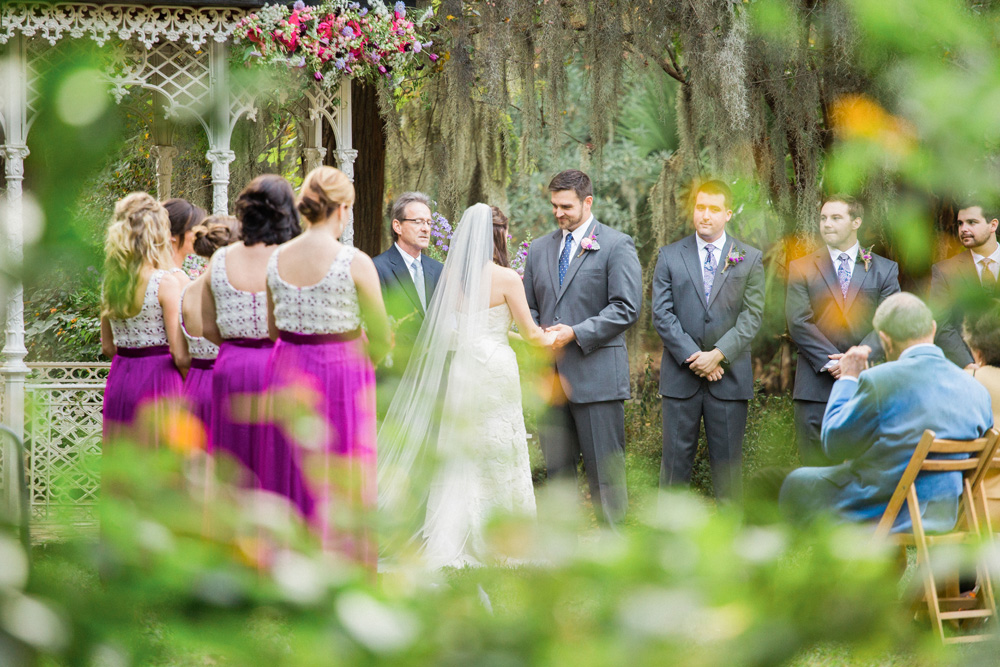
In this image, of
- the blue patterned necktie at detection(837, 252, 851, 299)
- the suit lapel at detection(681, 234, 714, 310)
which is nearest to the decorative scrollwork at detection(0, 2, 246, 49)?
the suit lapel at detection(681, 234, 714, 310)

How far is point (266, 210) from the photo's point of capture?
3.91 m

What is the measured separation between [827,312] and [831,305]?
5cm

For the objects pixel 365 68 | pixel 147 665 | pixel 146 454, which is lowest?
pixel 147 665

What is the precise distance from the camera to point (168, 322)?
4270 mm

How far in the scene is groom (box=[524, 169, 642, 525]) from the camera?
5.45 m

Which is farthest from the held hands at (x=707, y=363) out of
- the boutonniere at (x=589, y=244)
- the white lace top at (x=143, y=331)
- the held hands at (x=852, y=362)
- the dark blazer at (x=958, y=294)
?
the dark blazer at (x=958, y=294)

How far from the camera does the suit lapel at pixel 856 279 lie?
217 inches

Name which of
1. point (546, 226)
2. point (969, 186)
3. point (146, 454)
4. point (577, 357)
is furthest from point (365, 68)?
point (546, 226)

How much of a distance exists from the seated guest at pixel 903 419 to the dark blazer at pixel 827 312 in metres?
1.80

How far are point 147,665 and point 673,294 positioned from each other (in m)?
5.38

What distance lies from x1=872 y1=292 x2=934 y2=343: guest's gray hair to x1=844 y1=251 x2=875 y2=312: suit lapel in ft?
5.98

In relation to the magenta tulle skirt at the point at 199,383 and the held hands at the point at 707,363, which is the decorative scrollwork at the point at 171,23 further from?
the held hands at the point at 707,363

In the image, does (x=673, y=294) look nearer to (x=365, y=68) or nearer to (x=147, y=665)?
(x=365, y=68)

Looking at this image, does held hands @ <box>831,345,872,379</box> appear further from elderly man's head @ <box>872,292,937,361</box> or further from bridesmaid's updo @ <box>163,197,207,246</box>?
bridesmaid's updo @ <box>163,197,207,246</box>
